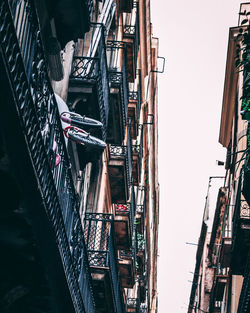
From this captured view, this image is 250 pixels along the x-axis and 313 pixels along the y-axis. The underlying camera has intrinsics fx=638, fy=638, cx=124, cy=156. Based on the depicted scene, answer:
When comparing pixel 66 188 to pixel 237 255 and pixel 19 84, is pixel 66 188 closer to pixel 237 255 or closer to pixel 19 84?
pixel 19 84

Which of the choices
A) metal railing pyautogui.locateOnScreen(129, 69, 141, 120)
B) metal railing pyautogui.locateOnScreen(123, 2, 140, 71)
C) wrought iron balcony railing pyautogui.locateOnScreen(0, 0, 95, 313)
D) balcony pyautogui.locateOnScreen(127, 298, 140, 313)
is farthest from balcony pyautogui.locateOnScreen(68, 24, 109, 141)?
balcony pyautogui.locateOnScreen(127, 298, 140, 313)

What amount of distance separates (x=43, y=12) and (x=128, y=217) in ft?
29.5

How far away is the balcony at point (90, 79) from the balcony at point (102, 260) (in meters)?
2.80

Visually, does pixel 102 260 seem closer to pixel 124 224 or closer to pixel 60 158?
pixel 124 224

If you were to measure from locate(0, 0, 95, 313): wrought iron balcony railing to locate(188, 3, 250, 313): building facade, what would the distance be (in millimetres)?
4052

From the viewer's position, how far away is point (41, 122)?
24.8 feet

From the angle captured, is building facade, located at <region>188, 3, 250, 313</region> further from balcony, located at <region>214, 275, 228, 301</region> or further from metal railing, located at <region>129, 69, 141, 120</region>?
metal railing, located at <region>129, 69, 141, 120</region>

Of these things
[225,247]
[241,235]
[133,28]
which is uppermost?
[133,28]

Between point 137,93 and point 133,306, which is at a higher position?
point 137,93

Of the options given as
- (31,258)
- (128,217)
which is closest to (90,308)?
(31,258)

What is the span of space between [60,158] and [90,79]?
11.4ft

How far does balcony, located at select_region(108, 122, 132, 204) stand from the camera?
671 inches

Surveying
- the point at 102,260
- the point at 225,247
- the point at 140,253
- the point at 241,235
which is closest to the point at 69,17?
the point at 102,260

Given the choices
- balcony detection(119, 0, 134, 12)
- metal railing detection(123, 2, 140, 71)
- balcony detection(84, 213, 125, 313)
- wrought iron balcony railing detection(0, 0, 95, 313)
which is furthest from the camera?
metal railing detection(123, 2, 140, 71)
